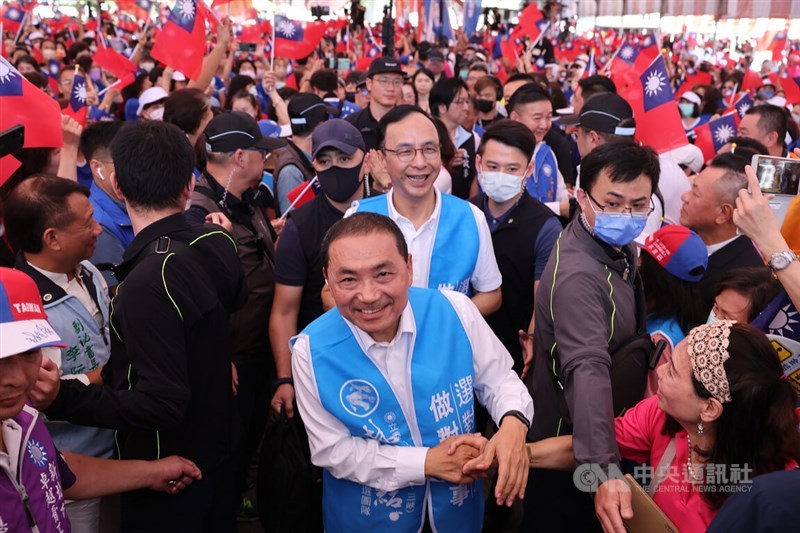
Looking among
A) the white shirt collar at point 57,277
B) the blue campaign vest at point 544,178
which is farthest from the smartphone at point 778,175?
the white shirt collar at point 57,277

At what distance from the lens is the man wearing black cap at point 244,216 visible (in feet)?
11.5

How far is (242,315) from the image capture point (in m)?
3.48

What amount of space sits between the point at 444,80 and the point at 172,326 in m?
4.28

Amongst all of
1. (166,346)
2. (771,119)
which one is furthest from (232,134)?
(771,119)

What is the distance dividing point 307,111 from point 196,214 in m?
2.09

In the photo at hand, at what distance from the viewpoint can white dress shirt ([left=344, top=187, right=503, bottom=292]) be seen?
3037 millimetres

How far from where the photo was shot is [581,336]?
2354 mm

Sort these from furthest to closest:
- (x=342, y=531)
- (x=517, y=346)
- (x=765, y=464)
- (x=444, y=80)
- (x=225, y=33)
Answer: (x=225, y=33) → (x=444, y=80) → (x=517, y=346) → (x=342, y=531) → (x=765, y=464)

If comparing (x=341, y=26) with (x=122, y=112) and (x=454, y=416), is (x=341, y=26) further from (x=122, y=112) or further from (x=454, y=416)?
(x=454, y=416)

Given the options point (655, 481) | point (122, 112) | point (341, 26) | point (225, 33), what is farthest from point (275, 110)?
point (341, 26)

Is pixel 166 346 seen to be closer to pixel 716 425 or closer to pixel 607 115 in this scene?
pixel 716 425

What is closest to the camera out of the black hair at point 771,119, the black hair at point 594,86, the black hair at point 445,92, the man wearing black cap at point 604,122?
the man wearing black cap at point 604,122

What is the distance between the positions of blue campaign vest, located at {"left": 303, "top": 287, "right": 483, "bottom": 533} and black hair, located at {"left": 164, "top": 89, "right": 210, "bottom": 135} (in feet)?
10.2

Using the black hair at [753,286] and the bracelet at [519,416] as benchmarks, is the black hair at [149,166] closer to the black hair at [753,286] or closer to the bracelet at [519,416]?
the bracelet at [519,416]
